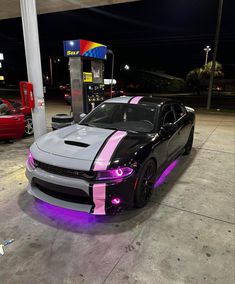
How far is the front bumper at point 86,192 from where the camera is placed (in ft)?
8.48

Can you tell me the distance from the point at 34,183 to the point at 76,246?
99 cm

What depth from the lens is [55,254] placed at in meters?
2.39

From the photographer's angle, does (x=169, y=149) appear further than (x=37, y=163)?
Yes

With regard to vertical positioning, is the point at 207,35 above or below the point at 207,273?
above

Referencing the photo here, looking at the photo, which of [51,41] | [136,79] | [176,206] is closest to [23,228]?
[176,206]

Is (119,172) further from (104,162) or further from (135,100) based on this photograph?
(135,100)

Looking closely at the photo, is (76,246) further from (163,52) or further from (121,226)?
(163,52)

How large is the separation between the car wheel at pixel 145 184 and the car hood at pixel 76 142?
0.66 meters

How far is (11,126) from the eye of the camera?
578 centimetres

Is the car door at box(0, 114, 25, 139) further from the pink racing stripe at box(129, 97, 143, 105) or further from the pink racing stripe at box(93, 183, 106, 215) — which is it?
the pink racing stripe at box(93, 183, 106, 215)

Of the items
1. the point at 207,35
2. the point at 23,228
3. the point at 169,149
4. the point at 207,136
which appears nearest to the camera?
the point at 23,228

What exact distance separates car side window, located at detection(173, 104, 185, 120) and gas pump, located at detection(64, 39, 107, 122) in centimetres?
337

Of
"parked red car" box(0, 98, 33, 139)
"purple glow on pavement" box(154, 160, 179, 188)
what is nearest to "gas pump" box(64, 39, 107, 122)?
"parked red car" box(0, 98, 33, 139)

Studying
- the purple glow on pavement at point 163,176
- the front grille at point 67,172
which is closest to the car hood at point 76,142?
the front grille at point 67,172
